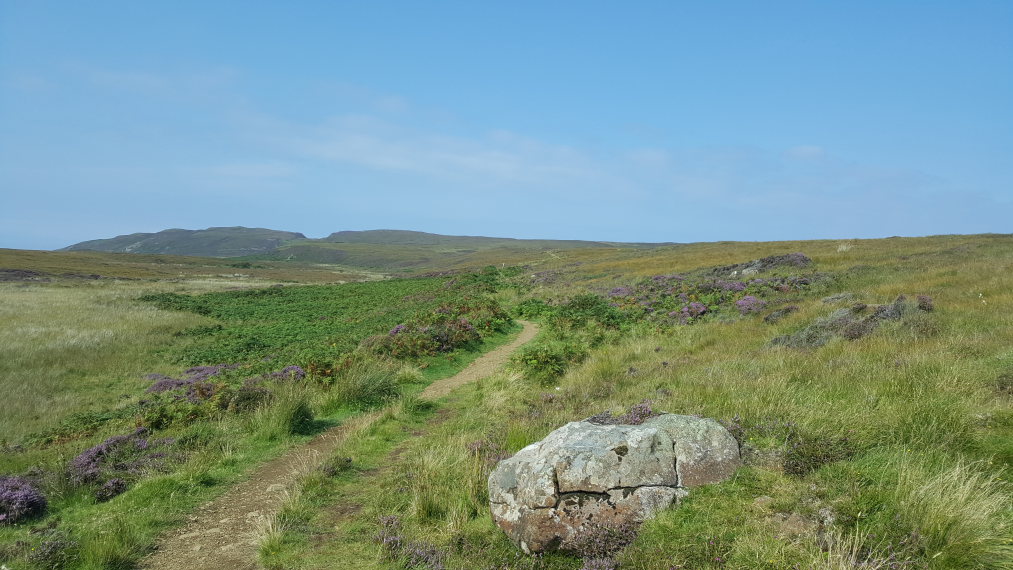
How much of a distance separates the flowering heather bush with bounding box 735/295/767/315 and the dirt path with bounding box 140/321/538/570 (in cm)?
1438

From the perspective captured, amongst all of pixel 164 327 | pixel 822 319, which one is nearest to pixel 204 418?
pixel 822 319

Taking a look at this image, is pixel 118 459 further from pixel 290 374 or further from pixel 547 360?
pixel 547 360

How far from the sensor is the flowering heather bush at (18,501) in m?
6.43

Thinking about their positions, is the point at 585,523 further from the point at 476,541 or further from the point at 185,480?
the point at 185,480

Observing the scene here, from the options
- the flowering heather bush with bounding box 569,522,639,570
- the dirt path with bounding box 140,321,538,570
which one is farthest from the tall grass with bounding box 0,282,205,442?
the flowering heather bush with bounding box 569,522,639,570

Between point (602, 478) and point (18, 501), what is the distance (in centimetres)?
741

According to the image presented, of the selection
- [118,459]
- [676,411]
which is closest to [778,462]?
[676,411]

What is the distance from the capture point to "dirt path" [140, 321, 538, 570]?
18.7 ft

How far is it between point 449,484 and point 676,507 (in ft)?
9.63

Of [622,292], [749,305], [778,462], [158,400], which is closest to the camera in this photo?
[778,462]

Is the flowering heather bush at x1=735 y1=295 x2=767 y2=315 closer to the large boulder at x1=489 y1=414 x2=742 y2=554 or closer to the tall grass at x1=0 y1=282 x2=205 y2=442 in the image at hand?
the large boulder at x1=489 y1=414 x2=742 y2=554

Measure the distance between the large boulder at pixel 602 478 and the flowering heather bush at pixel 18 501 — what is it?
609 centimetres

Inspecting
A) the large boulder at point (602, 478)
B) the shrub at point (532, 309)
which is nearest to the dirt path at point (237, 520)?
the large boulder at point (602, 478)

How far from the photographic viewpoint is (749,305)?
18.8 m
